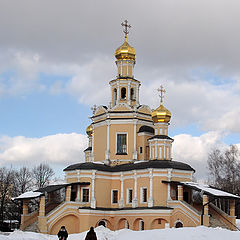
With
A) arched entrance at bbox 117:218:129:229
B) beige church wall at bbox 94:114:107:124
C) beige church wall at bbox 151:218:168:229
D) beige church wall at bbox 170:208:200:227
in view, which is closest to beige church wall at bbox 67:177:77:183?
arched entrance at bbox 117:218:129:229

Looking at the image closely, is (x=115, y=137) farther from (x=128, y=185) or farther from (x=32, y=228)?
(x=32, y=228)

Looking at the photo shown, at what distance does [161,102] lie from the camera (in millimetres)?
36344

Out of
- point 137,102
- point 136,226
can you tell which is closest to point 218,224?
point 136,226

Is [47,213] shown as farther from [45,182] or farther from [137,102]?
[45,182]

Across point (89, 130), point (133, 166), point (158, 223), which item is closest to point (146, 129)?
point (133, 166)

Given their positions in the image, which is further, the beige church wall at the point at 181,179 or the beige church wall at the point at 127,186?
the beige church wall at the point at 127,186

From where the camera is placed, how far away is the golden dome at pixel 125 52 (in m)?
39.3

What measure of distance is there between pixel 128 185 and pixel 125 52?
481 inches

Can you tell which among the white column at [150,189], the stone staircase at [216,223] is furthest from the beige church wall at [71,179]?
the stone staircase at [216,223]

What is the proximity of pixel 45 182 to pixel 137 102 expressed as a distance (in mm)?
22601

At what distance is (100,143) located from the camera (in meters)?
37.9

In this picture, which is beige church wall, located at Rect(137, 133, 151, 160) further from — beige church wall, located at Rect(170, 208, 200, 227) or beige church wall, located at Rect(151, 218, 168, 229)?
beige church wall, located at Rect(170, 208, 200, 227)

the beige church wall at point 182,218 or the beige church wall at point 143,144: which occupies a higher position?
the beige church wall at point 143,144

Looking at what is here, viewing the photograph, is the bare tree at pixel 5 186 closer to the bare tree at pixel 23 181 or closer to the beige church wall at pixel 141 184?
the bare tree at pixel 23 181
